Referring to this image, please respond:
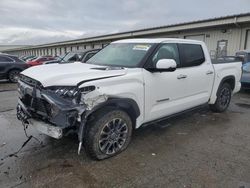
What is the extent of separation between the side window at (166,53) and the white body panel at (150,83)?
0.37 ft

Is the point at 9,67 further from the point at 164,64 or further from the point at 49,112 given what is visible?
the point at 164,64

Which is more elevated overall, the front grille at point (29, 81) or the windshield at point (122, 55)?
the windshield at point (122, 55)

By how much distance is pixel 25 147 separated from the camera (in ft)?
13.0

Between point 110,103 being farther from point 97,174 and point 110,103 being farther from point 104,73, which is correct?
point 97,174

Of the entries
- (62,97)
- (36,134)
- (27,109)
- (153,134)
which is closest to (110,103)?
(62,97)

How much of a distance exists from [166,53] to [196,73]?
2.91 ft

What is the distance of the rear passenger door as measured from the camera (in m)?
4.63

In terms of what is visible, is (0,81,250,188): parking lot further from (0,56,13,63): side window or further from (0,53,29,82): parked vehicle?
(0,56,13,63): side window

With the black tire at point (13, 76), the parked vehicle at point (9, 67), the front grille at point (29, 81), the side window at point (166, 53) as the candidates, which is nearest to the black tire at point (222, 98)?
the side window at point (166, 53)

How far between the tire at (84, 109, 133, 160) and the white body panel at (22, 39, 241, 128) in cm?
28

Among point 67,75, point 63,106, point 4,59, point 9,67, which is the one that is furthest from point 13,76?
point 63,106

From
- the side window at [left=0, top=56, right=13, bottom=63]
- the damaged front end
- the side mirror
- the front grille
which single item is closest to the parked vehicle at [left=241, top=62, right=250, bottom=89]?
the side mirror

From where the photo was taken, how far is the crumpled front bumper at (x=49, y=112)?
3006 millimetres

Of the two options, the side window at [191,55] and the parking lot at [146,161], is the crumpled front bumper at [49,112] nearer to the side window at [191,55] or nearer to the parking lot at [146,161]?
the parking lot at [146,161]
